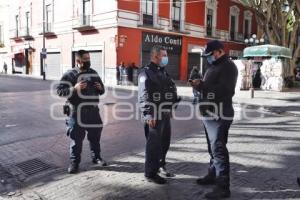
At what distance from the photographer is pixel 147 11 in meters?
26.5

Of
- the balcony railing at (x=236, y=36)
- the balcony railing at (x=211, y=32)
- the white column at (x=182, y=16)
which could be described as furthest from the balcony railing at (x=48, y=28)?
the balcony railing at (x=236, y=36)

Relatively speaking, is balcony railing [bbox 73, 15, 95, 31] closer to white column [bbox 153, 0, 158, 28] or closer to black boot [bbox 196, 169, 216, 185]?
white column [bbox 153, 0, 158, 28]

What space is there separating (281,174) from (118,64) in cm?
2049

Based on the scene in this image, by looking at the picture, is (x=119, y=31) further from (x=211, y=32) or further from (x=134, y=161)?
(x=134, y=161)

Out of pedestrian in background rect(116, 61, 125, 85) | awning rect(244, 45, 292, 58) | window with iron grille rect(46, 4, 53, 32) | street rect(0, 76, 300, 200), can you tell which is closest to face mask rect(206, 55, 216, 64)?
street rect(0, 76, 300, 200)

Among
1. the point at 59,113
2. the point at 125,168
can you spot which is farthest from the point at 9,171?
the point at 59,113

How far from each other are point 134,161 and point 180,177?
1.07 m

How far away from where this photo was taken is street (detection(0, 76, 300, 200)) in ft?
15.0

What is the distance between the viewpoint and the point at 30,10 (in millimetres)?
34750

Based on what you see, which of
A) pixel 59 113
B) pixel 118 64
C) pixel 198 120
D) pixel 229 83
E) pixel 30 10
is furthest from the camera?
pixel 30 10

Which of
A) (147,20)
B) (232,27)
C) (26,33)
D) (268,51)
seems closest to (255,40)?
(232,27)

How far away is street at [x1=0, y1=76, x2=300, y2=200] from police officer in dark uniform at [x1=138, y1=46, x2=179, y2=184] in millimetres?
315

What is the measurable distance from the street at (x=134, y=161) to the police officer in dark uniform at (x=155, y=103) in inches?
12.4

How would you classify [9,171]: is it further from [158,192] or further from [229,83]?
[229,83]
